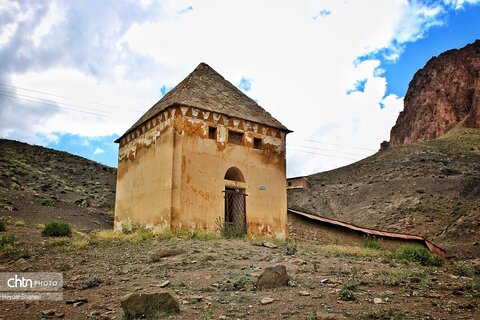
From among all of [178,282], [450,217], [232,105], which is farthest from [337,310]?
[450,217]

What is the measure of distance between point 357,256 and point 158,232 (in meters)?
7.26

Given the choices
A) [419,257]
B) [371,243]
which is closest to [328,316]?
[419,257]

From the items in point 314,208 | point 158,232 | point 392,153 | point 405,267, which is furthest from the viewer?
point 392,153

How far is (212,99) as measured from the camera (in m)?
20.2

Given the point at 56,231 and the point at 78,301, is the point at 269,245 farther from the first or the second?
the point at 56,231

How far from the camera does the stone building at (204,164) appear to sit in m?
18.2

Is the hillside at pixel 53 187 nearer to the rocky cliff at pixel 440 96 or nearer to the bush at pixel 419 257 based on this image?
the bush at pixel 419 257

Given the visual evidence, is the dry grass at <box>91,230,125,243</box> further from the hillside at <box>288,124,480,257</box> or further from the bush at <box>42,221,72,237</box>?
the hillside at <box>288,124,480,257</box>

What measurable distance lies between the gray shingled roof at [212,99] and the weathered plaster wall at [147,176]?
606mm

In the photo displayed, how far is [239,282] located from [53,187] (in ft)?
100

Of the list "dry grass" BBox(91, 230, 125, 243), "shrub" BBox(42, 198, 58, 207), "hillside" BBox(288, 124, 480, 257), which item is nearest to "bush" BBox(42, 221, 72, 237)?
"dry grass" BBox(91, 230, 125, 243)

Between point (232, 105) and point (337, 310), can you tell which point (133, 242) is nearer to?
point (232, 105)

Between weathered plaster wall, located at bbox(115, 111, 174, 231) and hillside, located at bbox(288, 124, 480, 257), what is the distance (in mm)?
18277

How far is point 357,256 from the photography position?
576 inches
